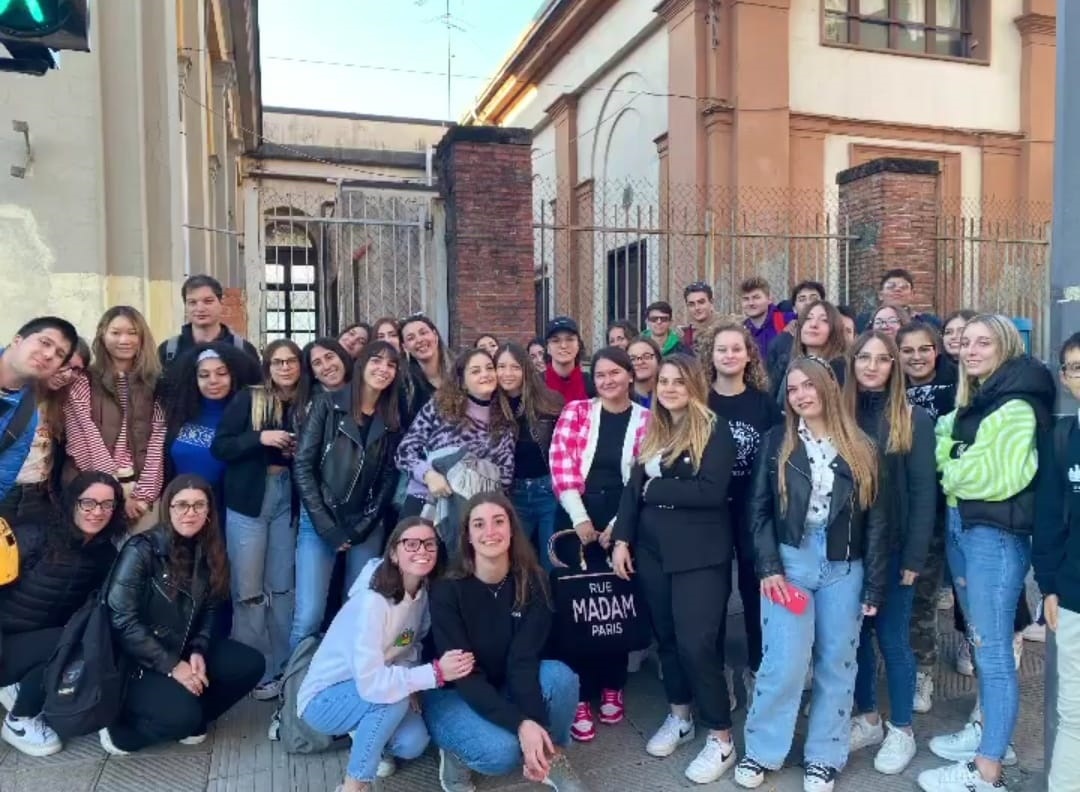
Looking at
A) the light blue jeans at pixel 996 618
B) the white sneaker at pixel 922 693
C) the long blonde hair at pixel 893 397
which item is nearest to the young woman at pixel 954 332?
the long blonde hair at pixel 893 397

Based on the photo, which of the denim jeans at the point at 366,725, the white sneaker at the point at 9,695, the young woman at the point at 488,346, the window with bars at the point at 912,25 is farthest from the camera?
the window with bars at the point at 912,25

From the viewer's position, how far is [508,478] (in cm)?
454

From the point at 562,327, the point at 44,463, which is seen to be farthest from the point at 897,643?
the point at 44,463

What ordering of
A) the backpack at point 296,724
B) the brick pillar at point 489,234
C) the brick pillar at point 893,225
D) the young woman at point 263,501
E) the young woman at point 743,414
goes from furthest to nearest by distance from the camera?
the brick pillar at point 893,225 → the brick pillar at point 489,234 → the young woman at point 263,501 → the young woman at point 743,414 → the backpack at point 296,724

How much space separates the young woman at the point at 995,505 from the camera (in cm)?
353

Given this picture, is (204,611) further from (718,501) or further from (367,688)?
(718,501)

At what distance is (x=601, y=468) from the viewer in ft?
14.3

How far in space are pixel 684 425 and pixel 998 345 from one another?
53.9 inches

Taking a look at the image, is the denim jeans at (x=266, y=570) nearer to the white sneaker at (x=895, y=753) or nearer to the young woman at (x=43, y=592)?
the young woman at (x=43, y=592)

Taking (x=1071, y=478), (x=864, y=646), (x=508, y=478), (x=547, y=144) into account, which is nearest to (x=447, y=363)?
(x=508, y=478)

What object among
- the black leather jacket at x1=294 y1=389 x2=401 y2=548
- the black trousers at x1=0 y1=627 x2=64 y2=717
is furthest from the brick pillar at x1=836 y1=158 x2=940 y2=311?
the black trousers at x1=0 y1=627 x2=64 y2=717

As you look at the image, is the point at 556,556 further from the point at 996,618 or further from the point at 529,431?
the point at 996,618

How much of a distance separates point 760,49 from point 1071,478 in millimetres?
12630

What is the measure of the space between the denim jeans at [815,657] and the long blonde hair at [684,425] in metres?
0.59
